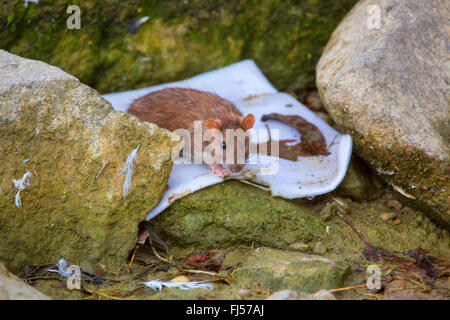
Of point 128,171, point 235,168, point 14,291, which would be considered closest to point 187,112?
point 235,168

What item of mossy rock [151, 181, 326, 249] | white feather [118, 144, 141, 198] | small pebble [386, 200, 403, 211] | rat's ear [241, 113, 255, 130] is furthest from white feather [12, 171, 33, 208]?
small pebble [386, 200, 403, 211]

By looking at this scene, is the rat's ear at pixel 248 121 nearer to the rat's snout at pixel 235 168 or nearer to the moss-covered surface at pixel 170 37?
the rat's snout at pixel 235 168

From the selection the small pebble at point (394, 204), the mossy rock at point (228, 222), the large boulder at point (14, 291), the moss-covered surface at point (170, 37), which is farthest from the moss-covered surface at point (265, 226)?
the moss-covered surface at point (170, 37)

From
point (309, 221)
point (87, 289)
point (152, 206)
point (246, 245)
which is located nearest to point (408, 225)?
point (309, 221)

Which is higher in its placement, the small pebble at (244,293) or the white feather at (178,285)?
the small pebble at (244,293)

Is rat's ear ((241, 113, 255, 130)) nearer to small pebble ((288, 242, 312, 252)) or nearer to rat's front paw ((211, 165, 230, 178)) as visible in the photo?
rat's front paw ((211, 165, 230, 178))

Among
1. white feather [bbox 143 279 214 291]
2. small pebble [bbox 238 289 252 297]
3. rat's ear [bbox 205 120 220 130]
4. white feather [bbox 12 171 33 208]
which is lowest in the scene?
white feather [bbox 143 279 214 291]

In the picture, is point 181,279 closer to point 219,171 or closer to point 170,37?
point 219,171
